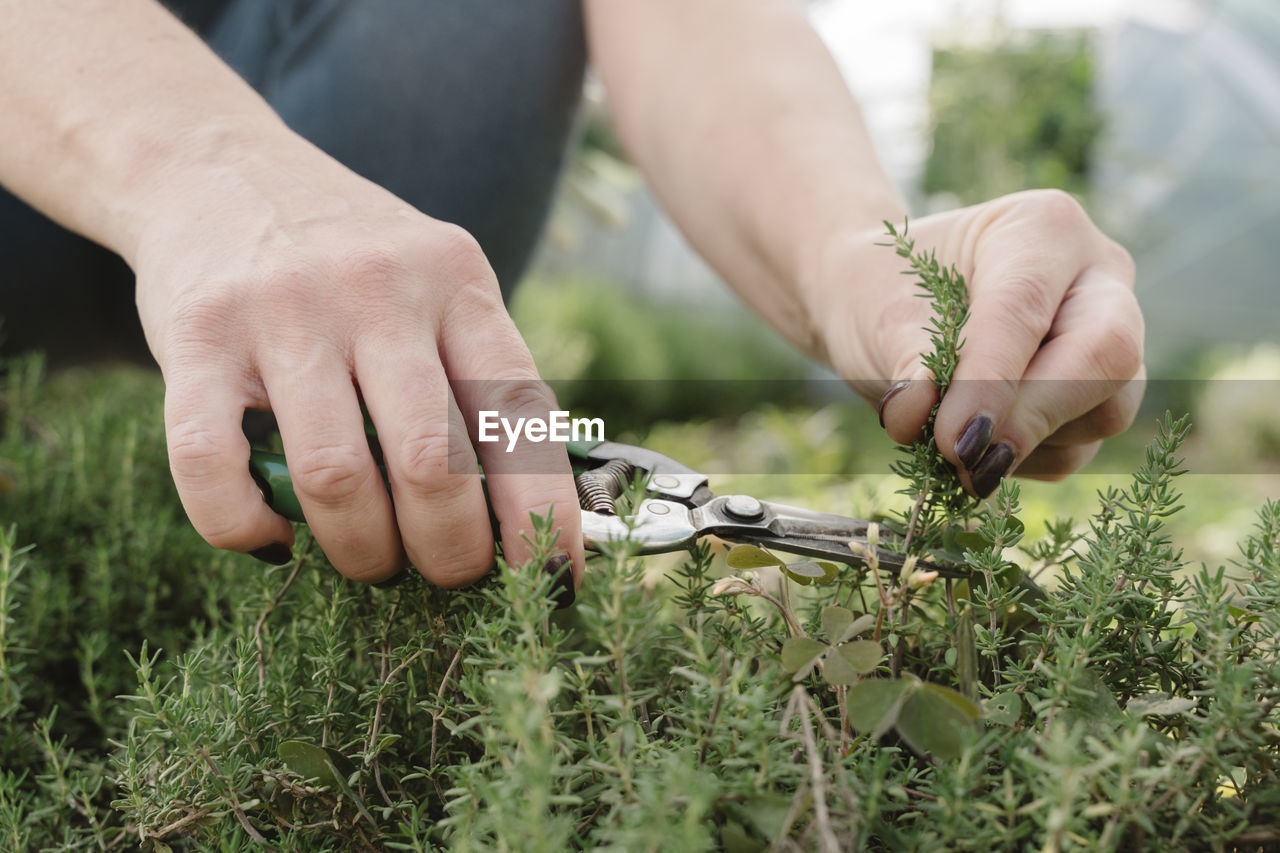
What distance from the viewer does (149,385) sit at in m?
2.54

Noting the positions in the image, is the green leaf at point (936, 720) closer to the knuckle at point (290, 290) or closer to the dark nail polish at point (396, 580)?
A: the dark nail polish at point (396, 580)

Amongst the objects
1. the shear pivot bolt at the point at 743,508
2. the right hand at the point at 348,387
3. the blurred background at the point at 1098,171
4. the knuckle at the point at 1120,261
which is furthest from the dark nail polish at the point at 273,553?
the blurred background at the point at 1098,171

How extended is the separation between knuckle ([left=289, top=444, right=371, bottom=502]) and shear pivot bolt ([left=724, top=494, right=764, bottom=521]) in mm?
392

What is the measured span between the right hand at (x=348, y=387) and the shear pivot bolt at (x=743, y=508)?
0.19 m

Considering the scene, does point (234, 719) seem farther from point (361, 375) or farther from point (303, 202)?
point (303, 202)

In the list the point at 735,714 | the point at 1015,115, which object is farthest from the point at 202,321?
the point at 1015,115

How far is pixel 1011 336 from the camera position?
41.5 inches

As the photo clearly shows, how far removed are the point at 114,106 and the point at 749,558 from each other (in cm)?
93

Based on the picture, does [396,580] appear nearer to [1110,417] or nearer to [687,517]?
[687,517]

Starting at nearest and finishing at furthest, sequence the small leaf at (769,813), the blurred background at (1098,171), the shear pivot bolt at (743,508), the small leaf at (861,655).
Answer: the small leaf at (769,813) → the small leaf at (861,655) → the shear pivot bolt at (743,508) → the blurred background at (1098,171)

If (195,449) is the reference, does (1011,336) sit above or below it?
above

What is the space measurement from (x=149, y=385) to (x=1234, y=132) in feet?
35.2

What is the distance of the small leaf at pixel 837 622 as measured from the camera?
2.20 feet

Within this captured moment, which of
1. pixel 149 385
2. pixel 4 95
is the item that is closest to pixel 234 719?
pixel 4 95
